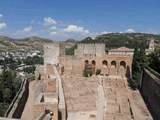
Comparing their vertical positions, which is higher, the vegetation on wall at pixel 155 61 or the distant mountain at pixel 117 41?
the distant mountain at pixel 117 41

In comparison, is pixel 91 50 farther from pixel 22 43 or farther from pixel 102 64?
pixel 22 43

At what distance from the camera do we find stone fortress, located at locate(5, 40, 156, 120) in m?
12.3

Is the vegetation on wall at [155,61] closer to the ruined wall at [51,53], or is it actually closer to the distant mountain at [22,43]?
the ruined wall at [51,53]

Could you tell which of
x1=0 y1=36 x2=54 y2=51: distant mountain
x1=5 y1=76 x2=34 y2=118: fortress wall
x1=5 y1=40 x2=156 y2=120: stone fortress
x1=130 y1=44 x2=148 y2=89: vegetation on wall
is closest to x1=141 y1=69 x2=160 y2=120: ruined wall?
x1=5 y1=40 x2=156 y2=120: stone fortress

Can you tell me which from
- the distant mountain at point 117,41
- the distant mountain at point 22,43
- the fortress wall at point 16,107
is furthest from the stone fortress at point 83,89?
the distant mountain at point 22,43

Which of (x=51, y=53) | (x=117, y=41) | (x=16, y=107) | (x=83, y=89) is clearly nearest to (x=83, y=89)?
(x=83, y=89)

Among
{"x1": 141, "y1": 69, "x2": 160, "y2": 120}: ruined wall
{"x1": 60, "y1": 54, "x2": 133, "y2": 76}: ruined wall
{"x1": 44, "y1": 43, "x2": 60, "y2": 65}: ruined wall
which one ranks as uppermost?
{"x1": 44, "y1": 43, "x2": 60, "y2": 65}: ruined wall

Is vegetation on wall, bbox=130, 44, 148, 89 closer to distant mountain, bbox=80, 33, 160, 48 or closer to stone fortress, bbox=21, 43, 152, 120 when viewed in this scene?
stone fortress, bbox=21, 43, 152, 120

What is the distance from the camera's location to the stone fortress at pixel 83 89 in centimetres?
1231

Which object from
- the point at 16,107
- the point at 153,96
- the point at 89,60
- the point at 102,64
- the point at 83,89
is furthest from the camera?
the point at 102,64

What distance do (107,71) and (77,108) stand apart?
9.07 meters

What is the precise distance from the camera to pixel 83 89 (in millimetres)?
17703

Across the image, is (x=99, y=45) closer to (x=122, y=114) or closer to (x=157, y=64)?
(x=157, y=64)

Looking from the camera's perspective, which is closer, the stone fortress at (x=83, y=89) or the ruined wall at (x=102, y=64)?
the stone fortress at (x=83, y=89)
